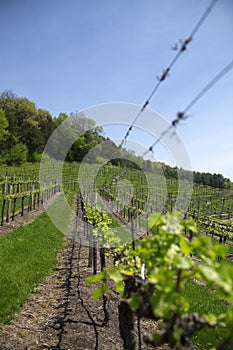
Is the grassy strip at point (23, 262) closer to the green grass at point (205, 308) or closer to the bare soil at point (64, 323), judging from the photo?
the bare soil at point (64, 323)

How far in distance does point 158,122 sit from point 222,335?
4.93 m

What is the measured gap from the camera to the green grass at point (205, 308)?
176 inches

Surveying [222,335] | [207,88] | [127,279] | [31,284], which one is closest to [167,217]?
[207,88]

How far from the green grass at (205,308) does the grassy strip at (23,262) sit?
128 inches

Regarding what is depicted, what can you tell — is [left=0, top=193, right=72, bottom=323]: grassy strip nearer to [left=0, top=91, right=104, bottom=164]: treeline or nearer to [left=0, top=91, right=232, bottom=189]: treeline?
[left=0, top=91, right=232, bottom=189]: treeline

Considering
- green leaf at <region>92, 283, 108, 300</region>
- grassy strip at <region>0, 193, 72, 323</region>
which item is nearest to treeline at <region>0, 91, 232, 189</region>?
grassy strip at <region>0, 193, 72, 323</region>

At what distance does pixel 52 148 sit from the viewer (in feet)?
190

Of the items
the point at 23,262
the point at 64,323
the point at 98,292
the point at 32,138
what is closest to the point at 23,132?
the point at 32,138

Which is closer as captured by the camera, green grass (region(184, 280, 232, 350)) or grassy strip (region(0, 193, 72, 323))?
green grass (region(184, 280, 232, 350))

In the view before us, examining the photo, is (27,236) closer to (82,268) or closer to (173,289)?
(82,268)

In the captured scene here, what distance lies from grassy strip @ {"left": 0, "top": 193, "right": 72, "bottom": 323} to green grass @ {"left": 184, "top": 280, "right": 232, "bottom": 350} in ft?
10.7

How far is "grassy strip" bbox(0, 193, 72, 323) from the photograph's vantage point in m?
5.56

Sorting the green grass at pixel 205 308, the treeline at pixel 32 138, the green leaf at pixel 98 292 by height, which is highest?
the treeline at pixel 32 138

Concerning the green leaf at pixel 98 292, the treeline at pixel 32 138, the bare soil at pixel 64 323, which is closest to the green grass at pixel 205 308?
the bare soil at pixel 64 323
